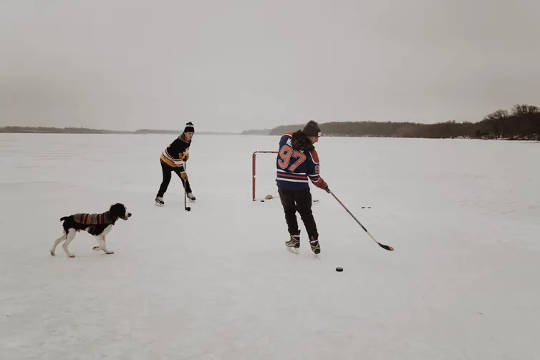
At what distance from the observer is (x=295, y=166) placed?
15.1ft

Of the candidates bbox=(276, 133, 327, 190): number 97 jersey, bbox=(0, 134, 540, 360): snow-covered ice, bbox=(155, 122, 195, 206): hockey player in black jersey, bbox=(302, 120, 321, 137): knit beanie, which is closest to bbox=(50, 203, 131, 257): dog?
bbox=(0, 134, 540, 360): snow-covered ice

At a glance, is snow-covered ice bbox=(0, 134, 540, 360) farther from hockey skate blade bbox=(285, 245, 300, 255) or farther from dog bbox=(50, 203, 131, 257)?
dog bbox=(50, 203, 131, 257)

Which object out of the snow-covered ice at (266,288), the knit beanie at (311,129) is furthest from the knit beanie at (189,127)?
the knit beanie at (311,129)

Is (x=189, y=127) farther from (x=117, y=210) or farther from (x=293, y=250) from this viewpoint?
(x=293, y=250)

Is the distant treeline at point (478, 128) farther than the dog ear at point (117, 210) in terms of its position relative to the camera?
Yes

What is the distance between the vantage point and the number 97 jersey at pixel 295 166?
460 centimetres

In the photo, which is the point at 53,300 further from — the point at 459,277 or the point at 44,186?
the point at 44,186

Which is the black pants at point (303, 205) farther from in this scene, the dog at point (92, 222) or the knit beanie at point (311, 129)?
the dog at point (92, 222)

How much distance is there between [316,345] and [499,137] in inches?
4180

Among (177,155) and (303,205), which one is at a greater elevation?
(177,155)

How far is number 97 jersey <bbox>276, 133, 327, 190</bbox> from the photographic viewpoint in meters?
4.60

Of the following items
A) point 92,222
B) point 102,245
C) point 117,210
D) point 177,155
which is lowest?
point 102,245

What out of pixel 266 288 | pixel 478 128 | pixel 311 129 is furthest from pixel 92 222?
Answer: pixel 478 128

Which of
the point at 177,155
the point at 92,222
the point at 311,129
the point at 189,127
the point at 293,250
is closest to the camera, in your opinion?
the point at 92,222
